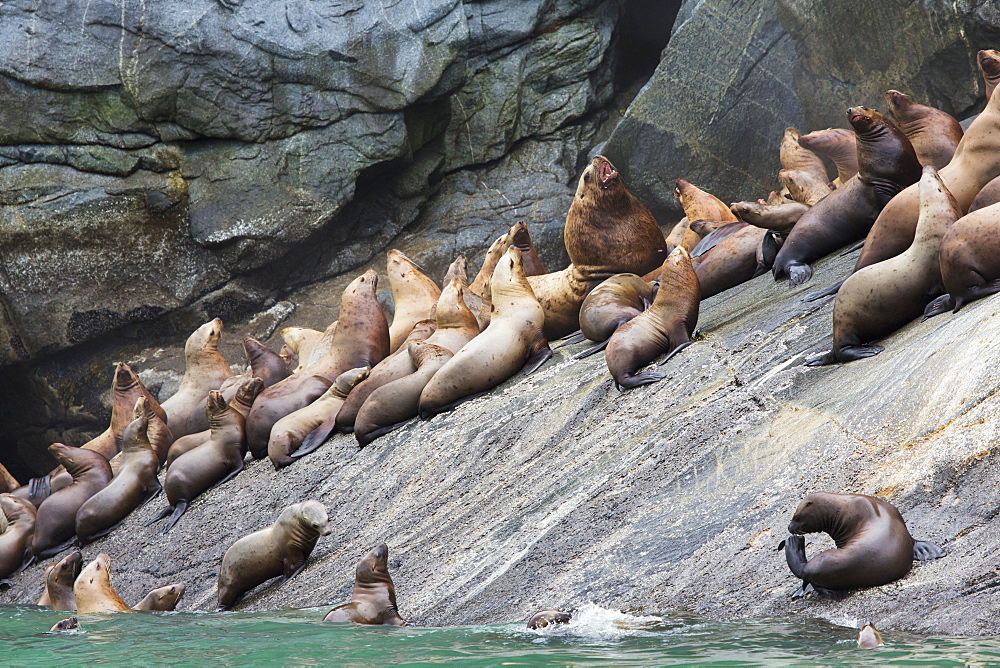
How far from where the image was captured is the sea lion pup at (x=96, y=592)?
6.61 meters

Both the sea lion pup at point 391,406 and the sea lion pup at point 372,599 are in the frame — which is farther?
the sea lion pup at point 391,406

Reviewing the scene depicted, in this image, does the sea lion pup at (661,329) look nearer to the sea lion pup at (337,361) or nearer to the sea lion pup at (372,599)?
the sea lion pup at (372,599)

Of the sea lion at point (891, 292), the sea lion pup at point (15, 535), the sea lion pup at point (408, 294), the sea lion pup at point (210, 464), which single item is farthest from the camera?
the sea lion pup at point (408, 294)

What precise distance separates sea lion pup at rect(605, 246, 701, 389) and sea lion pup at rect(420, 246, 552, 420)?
1.11m

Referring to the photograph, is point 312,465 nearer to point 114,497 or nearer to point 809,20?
point 114,497

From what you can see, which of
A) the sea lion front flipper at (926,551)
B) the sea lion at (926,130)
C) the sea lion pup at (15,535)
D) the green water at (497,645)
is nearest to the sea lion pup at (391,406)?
the green water at (497,645)

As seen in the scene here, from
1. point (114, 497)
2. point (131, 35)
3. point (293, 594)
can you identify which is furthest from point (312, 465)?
point (131, 35)

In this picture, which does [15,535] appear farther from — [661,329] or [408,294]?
[661,329]

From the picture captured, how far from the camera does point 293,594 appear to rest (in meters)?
6.00

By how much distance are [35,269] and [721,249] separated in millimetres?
9264

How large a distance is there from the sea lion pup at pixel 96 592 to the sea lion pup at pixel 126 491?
4.59 feet

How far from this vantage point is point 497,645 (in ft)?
12.4

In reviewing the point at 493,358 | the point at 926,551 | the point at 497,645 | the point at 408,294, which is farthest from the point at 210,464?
the point at 926,551

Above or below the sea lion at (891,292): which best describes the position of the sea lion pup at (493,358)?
below
